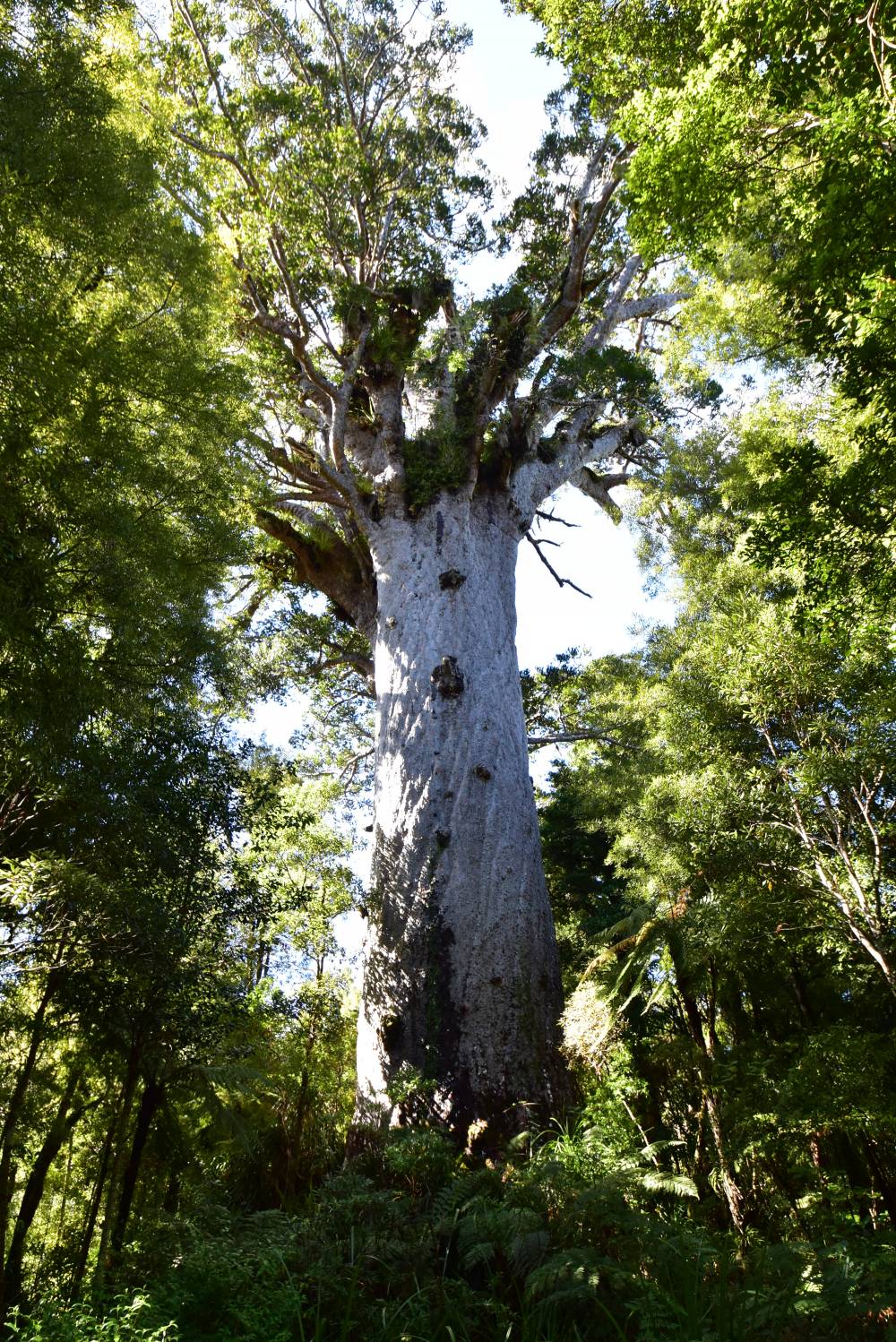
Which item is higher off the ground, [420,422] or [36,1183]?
[420,422]

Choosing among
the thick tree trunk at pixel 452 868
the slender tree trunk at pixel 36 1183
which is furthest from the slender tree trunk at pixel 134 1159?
the thick tree trunk at pixel 452 868

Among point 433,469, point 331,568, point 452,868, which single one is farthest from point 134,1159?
point 433,469

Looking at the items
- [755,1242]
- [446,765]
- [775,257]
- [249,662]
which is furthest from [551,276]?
[755,1242]

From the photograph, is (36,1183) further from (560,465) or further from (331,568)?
(560,465)

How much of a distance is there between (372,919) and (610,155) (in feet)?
31.4

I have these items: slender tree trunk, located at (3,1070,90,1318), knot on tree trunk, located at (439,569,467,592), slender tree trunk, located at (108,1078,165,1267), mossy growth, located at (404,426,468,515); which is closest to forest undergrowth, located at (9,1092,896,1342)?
slender tree trunk, located at (108,1078,165,1267)

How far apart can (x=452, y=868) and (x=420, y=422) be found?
5.80 m

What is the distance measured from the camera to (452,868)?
19.8 ft

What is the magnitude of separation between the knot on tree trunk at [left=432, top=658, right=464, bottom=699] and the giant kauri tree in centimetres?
2

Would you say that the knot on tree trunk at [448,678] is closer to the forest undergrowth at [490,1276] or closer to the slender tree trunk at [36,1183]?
the forest undergrowth at [490,1276]

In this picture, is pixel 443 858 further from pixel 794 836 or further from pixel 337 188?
pixel 337 188

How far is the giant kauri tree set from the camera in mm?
5680

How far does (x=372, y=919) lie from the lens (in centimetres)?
616

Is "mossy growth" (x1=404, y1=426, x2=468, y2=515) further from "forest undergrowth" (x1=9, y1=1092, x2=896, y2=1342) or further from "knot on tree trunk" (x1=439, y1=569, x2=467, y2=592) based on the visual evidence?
"forest undergrowth" (x1=9, y1=1092, x2=896, y2=1342)
